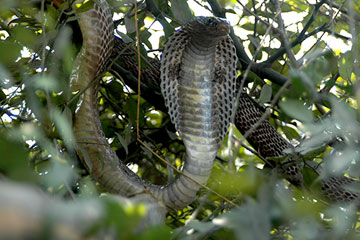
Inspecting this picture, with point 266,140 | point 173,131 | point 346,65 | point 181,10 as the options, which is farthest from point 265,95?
point 173,131

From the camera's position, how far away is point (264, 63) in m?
1.91

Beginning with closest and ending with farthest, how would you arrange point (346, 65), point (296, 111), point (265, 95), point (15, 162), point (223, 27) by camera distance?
point (15, 162) < point (296, 111) < point (346, 65) < point (265, 95) < point (223, 27)

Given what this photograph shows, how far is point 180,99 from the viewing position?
1770mm

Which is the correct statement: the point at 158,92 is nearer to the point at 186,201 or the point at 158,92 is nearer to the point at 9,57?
the point at 186,201

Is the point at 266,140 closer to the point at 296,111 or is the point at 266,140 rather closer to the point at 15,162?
the point at 296,111

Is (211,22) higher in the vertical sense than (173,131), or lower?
higher

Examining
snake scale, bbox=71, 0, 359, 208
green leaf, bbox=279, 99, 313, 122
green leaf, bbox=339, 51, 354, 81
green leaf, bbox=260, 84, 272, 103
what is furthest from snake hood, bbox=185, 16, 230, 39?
green leaf, bbox=279, 99, 313, 122

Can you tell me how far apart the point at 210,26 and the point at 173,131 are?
2.07ft

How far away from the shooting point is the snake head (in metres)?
1.65

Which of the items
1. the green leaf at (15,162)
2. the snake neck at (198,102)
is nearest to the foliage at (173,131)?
the green leaf at (15,162)

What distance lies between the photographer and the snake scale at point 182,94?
1658 millimetres

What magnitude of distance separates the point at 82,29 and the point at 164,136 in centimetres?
67

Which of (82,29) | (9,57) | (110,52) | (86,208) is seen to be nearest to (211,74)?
(110,52)

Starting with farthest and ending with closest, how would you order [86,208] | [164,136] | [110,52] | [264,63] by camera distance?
[164,136]
[264,63]
[110,52]
[86,208]
